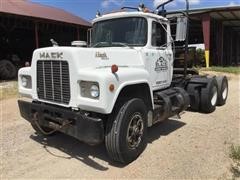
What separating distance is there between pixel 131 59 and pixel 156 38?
0.97m

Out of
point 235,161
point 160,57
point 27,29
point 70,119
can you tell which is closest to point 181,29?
point 160,57

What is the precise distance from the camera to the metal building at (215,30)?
23000mm

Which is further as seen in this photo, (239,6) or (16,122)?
(239,6)

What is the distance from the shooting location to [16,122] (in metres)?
7.77

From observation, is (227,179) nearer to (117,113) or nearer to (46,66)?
(117,113)

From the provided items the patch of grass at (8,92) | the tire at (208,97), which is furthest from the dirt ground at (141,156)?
the patch of grass at (8,92)

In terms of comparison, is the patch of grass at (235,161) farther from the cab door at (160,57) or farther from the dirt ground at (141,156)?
the cab door at (160,57)

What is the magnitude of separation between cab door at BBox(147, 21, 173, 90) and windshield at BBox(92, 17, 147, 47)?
26 centimetres

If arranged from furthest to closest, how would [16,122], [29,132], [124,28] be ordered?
[16,122] < [29,132] < [124,28]

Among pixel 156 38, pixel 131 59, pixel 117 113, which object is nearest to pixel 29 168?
pixel 117 113

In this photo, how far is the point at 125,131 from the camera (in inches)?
192

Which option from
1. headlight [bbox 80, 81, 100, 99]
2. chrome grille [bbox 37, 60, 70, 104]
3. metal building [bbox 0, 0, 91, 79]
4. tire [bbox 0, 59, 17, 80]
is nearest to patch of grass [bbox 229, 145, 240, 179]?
headlight [bbox 80, 81, 100, 99]

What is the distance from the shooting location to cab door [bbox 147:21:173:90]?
6203 mm

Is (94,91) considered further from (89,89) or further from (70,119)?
(70,119)
